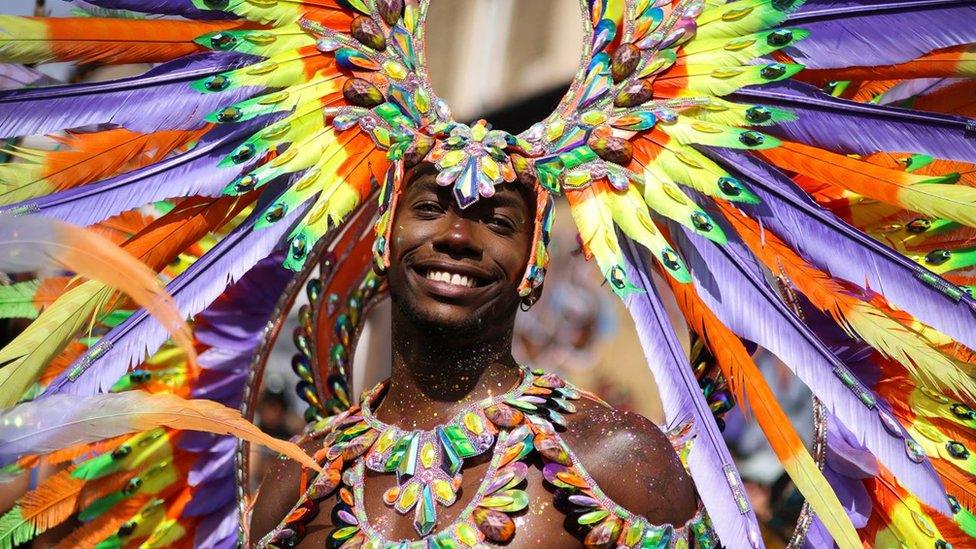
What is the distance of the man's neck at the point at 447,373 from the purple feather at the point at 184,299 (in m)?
0.39

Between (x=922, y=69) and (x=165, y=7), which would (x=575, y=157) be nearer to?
(x=922, y=69)

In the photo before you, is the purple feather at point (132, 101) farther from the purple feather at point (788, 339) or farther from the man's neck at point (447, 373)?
the purple feather at point (788, 339)

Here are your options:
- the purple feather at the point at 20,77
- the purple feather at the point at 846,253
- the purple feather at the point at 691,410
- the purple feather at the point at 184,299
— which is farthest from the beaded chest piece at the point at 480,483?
the purple feather at the point at 20,77

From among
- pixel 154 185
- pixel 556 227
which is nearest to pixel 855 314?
pixel 154 185

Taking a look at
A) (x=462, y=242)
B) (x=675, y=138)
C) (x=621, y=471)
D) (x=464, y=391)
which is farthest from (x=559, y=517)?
(x=675, y=138)

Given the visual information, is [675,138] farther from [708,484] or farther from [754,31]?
[708,484]

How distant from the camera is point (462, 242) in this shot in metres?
2.68

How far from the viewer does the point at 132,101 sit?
2.91 m

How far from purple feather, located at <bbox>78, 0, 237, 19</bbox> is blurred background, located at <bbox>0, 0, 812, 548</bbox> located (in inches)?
105

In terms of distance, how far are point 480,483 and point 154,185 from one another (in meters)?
0.99

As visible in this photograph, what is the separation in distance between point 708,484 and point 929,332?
2.40 ft

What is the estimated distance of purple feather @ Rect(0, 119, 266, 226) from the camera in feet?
9.29

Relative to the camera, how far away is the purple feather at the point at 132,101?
283 cm

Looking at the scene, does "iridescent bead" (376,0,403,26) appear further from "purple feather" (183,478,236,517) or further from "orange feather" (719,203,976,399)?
"purple feather" (183,478,236,517)
